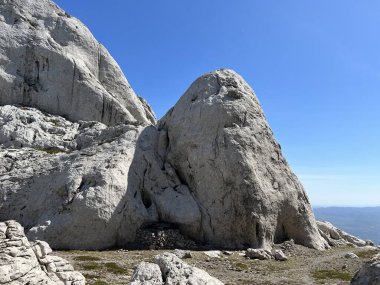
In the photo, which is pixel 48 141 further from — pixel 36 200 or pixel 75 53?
pixel 75 53

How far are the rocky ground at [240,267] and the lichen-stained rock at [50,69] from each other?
192ft

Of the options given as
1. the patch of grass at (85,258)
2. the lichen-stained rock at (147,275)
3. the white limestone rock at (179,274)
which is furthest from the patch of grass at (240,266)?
the lichen-stained rock at (147,275)

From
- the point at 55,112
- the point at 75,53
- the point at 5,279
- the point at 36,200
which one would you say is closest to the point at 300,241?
the point at 36,200

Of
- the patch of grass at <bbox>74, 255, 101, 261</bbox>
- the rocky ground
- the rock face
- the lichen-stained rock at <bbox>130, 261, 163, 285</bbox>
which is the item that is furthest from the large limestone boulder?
the lichen-stained rock at <bbox>130, 261, 163, 285</bbox>

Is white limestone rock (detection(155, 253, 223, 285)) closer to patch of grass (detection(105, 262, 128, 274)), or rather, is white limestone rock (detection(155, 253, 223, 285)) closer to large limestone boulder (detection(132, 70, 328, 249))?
patch of grass (detection(105, 262, 128, 274))

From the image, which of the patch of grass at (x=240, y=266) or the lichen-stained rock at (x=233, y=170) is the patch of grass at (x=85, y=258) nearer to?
the patch of grass at (x=240, y=266)

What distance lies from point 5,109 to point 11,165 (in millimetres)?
27401

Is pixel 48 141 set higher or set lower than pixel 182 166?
higher

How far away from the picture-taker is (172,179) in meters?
58.1

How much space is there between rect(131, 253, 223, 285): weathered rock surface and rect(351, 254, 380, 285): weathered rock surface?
7.87 m

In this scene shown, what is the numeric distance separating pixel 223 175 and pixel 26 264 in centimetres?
3584

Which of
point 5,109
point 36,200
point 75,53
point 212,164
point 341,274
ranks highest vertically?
point 75,53

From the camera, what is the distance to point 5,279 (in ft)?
63.9

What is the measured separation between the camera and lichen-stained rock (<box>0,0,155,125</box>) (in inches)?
3703
